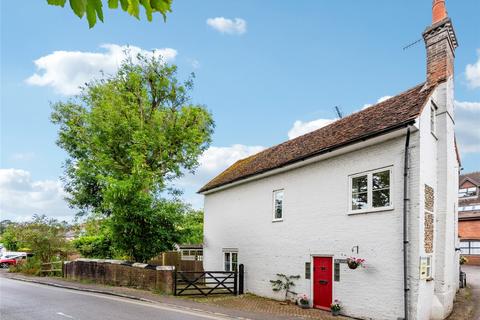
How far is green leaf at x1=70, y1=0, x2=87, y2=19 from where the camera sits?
276cm

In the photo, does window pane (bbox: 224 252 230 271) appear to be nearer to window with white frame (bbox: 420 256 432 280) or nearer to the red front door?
the red front door

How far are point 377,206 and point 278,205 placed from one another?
5776mm

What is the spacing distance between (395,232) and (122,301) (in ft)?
34.8

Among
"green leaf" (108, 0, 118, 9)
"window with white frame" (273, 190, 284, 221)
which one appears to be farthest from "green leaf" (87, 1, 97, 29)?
"window with white frame" (273, 190, 284, 221)

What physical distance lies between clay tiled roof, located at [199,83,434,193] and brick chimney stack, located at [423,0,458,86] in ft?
2.22

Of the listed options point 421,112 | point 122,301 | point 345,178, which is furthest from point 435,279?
point 122,301

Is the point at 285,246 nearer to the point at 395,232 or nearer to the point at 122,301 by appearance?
the point at 395,232

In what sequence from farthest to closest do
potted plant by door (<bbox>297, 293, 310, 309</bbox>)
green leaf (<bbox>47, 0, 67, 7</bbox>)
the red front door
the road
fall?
1. potted plant by door (<bbox>297, 293, 310, 309</bbox>)
2. the red front door
3. the road
4. green leaf (<bbox>47, 0, 67, 7</bbox>)

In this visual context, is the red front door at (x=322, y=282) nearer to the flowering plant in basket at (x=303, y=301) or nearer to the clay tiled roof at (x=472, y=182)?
the flowering plant in basket at (x=303, y=301)

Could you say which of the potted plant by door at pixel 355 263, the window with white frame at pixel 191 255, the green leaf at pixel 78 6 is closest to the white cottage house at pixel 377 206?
the potted plant by door at pixel 355 263

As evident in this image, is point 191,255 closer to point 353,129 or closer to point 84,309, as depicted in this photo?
point 84,309

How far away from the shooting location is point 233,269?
70.3 ft

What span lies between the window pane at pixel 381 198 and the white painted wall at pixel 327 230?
1.15 ft

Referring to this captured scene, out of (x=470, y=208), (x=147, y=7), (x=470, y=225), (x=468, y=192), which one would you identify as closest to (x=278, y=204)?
(x=147, y=7)
